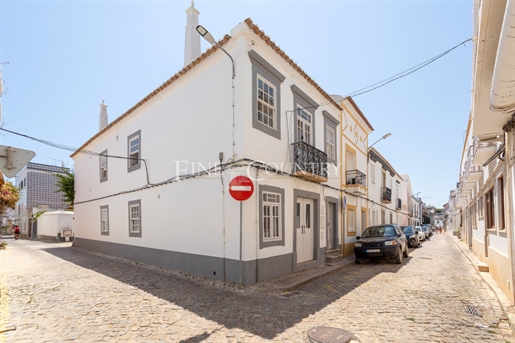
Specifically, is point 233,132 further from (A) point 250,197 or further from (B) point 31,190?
(B) point 31,190

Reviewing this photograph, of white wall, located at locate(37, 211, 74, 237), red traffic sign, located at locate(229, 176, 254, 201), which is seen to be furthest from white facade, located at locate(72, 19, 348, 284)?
white wall, located at locate(37, 211, 74, 237)

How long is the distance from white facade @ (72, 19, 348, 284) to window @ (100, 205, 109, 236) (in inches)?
67.8

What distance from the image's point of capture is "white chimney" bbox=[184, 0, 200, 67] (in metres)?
11.0

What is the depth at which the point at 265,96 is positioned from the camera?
324 inches

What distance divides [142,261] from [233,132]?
647 centimetres

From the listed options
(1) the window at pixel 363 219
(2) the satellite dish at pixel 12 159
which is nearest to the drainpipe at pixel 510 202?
(2) the satellite dish at pixel 12 159

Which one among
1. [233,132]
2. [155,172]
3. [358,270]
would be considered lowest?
[358,270]

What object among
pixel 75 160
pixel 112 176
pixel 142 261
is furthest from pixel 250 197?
pixel 75 160

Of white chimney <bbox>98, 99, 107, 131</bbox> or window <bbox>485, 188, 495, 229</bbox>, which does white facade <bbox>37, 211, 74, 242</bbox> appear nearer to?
white chimney <bbox>98, 99, 107, 131</bbox>

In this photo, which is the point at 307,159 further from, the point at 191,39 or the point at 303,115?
the point at 191,39

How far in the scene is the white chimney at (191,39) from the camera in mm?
10984

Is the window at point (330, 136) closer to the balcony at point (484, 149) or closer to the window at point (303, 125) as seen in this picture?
the window at point (303, 125)

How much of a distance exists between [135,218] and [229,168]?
6032 mm

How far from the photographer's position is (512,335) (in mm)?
4301
